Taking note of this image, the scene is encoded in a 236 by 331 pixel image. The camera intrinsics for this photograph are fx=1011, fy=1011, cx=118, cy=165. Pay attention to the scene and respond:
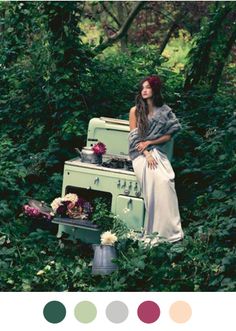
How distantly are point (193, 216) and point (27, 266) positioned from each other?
1.72 meters

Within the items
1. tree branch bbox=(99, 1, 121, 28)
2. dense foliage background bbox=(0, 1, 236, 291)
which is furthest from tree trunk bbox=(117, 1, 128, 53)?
dense foliage background bbox=(0, 1, 236, 291)

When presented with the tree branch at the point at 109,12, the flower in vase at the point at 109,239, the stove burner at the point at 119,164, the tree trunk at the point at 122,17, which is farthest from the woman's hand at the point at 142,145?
the tree trunk at the point at 122,17

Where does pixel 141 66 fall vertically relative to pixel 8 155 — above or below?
above

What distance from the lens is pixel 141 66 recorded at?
432 inches

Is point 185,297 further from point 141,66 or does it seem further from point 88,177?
point 141,66

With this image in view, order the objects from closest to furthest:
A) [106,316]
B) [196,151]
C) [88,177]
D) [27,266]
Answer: [106,316]
[27,266]
[88,177]
[196,151]

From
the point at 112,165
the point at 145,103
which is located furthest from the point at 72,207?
the point at 145,103

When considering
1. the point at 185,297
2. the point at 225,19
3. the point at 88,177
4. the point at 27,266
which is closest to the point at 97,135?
the point at 88,177

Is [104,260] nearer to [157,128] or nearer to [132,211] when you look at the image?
[132,211]

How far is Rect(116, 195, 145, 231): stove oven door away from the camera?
315 inches

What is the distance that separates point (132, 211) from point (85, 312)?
8.47ft

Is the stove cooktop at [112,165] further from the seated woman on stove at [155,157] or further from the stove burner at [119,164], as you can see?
the seated woman on stove at [155,157]

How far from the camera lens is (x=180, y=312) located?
5531 millimetres

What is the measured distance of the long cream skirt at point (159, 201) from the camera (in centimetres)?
796
